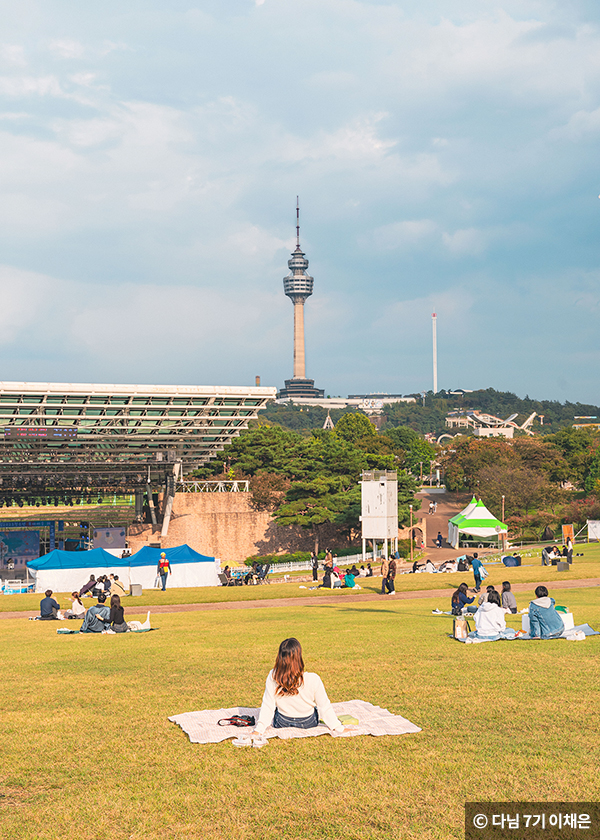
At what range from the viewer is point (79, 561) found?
3291 cm

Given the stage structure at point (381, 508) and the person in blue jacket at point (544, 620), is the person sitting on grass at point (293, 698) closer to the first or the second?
the person in blue jacket at point (544, 620)

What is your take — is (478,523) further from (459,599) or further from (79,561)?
(459,599)

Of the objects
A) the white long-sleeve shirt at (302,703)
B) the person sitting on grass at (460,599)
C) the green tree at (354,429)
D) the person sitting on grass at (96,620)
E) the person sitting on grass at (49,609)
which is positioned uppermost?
the green tree at (354,429)

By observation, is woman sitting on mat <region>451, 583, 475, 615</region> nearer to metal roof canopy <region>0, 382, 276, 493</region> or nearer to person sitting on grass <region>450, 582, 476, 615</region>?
person sitting on grass <region>450, 582, 476, 615</region>

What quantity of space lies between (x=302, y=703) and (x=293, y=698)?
4.1 inches

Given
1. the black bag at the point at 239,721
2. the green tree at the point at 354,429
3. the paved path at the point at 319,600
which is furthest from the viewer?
the green tree at the point at 354,429

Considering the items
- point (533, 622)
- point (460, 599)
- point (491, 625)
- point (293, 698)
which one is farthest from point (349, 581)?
point (293, 698)

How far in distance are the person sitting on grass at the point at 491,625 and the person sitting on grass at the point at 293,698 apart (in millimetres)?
6868

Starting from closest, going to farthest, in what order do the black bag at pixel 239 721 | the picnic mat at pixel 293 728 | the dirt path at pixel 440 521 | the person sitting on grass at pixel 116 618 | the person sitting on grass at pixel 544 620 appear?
the picnic mat at pixel 293 728
the black bag at pixel 239 721
the person sitting on grass at pixel 544 620
the person sitting on grass at pixel 116 618
the dirt path at pixel 440 521

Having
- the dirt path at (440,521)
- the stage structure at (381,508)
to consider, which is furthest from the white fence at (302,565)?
the dirt path at (440,521)

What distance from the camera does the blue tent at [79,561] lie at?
32.8m

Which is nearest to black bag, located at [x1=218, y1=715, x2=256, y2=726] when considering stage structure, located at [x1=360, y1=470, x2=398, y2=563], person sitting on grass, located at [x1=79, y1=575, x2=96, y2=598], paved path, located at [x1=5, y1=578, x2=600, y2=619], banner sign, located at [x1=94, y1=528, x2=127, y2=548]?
paved path, located at [x1=5, y1=578, x2=600, y2=619]

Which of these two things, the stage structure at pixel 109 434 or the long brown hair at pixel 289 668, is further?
the stage structure at pixel 109 434

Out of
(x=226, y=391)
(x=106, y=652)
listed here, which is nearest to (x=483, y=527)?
(x=226, y=391)
